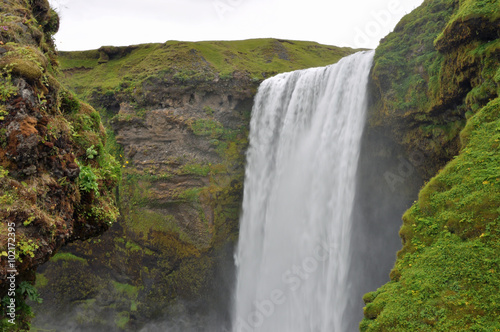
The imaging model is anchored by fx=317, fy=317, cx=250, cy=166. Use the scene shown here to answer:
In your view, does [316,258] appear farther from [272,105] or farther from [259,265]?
[272,105]

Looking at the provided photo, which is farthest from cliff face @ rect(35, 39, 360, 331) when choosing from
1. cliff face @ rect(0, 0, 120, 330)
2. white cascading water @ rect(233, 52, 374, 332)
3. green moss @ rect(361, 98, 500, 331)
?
green moss @ rect(361, 98, 500, 331)

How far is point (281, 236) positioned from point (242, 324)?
224 inches

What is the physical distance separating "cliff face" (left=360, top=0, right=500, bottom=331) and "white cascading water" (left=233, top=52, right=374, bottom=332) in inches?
103

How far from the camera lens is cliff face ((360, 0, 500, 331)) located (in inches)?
176

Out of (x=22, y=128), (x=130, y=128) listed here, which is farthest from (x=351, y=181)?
(x=130, y=128)

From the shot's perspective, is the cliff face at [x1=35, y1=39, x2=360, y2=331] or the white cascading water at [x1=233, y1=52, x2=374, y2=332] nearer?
the white cascading water at [x1=233, y1=52, x2=374, y2=332]

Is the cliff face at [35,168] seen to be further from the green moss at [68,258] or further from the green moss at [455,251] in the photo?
the green moss at [68,258]

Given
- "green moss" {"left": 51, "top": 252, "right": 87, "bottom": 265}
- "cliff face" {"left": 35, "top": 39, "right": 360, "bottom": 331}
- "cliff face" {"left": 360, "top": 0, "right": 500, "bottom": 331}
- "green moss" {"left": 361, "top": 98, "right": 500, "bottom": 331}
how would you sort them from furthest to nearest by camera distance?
"green moss" {"left": 51, "top": 252, "right": 87, "bottom": 265} < "cliff face" {"left": 35, "top": 39, "right": 360, "bottom": 331} < "cliff face" {"left": 360, "top": 0, "right": 500, "bottom": 331} < "green moss" {"left": 361, "top": 98, "right": 500, "bottom": 331}

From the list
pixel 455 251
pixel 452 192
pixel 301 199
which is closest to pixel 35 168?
pixel 455 251

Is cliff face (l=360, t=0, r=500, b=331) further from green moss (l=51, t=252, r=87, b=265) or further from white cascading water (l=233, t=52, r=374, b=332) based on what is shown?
green moss (l=51, t=252, r=87, b=265)

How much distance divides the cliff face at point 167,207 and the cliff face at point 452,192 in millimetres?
10855

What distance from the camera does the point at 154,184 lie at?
18422mm

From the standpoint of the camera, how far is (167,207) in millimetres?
18266

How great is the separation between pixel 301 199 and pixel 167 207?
7885mm
